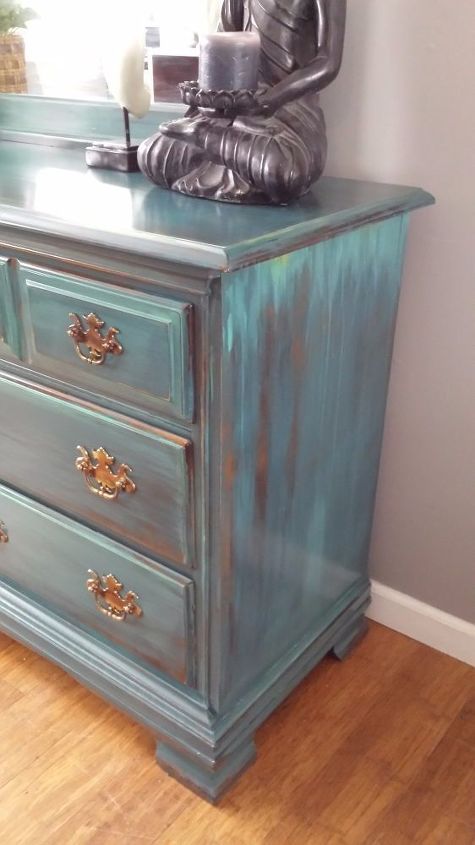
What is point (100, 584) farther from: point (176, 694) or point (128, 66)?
point (128, 66)

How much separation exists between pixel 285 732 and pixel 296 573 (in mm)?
303

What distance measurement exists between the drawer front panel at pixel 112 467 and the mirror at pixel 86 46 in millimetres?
638

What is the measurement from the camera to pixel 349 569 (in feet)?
4.54

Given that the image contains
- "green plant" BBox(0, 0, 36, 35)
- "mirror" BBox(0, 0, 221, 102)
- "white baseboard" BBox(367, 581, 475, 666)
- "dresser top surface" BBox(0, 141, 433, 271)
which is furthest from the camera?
"green plant" BBox(0, 0, 36, 35)

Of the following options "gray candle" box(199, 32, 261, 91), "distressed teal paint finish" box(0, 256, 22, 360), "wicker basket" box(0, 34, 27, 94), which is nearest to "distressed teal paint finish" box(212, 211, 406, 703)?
"gray candle" box(199, 32, 261, 91)

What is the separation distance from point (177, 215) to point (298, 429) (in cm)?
34

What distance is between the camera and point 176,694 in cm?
114

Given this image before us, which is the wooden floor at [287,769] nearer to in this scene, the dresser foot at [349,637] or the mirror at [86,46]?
the dresser foot at [349,637]

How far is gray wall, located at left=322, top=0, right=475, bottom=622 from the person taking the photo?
42.8 inches

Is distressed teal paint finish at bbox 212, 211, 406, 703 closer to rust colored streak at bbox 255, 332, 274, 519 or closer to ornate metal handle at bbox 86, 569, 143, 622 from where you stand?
rust colored streak at bbox 255, 332, 274, 519

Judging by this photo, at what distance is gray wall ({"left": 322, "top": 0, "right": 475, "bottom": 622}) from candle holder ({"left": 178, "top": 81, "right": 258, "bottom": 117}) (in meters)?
0.29

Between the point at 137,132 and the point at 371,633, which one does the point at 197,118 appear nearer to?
the point at 137,132

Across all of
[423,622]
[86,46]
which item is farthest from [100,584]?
[86,46]

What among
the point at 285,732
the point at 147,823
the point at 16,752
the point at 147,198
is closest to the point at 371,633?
the point at 285,732
